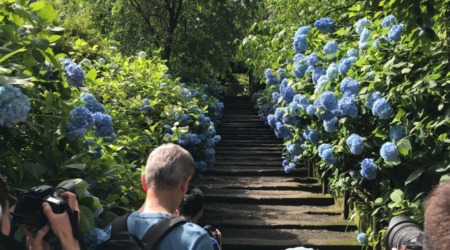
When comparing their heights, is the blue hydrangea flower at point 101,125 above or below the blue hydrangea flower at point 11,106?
below

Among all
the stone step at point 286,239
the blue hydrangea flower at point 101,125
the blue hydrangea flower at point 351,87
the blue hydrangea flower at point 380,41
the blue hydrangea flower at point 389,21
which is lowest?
the stone step at point 286,239

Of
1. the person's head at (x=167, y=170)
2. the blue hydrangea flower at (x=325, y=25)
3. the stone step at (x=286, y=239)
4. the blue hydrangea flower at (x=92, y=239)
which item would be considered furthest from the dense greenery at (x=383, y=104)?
the blue hydrangea flower at (x=92, y=239)

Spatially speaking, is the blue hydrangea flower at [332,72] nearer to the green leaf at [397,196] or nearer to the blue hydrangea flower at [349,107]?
the blue hydrangea flower at [349,107]

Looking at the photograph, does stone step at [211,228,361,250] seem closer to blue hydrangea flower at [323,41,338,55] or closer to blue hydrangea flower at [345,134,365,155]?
blue hydrangea flower at [345,134,365,155]

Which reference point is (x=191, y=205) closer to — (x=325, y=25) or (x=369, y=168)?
(x=369, y=168)

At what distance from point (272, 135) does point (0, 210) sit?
35.0 ft

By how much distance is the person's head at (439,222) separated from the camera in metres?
0.95

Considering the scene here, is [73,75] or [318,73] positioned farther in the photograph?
[318,73]

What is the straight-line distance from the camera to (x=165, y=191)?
1.82 m

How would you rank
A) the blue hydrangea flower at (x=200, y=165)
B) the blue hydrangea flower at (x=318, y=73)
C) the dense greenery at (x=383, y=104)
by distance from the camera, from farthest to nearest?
the blue hydrangea flower at (x=200, y=165) < the blue hydrangea flower at (x=318, y=73) < the dense greenery at (x=383, y=104)

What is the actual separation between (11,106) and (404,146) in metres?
2.53

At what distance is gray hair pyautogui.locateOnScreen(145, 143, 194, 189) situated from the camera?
71.4 inches

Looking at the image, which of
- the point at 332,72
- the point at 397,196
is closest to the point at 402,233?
the point at 397,196

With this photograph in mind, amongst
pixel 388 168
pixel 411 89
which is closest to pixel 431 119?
pixel 411 89
